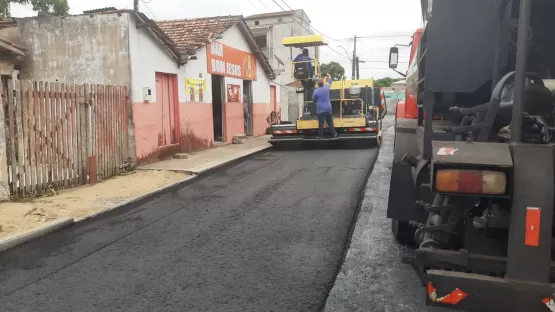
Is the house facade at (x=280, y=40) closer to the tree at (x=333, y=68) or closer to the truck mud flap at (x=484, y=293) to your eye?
the tree at (x=333, y=68)

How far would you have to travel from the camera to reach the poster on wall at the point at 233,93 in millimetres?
16125

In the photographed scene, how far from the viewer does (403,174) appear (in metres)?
3.92

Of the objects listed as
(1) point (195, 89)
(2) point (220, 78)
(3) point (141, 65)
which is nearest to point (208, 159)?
(1) point (195, 89)

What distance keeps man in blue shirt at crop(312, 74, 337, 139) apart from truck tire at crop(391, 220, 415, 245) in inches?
338

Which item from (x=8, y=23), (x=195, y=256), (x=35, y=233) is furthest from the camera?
(x=8, y=23)

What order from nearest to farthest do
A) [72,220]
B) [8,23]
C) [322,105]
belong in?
[72,220] < [8,23] < [322,105]

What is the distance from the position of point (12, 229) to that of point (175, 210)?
206 cm

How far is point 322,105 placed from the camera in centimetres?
1312

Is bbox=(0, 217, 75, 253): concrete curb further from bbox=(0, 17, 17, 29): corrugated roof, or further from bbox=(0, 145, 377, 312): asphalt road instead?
bbox=(0, 17, 17, 29): corrugated roof

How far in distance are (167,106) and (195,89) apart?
1528 mm

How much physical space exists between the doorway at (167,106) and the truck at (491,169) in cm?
939

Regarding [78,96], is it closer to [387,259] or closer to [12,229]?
[12,229]

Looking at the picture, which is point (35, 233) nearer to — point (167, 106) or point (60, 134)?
point (60, 134)

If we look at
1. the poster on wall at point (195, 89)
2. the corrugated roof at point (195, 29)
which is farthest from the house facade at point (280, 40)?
the poster on wall at point (195, 89)
